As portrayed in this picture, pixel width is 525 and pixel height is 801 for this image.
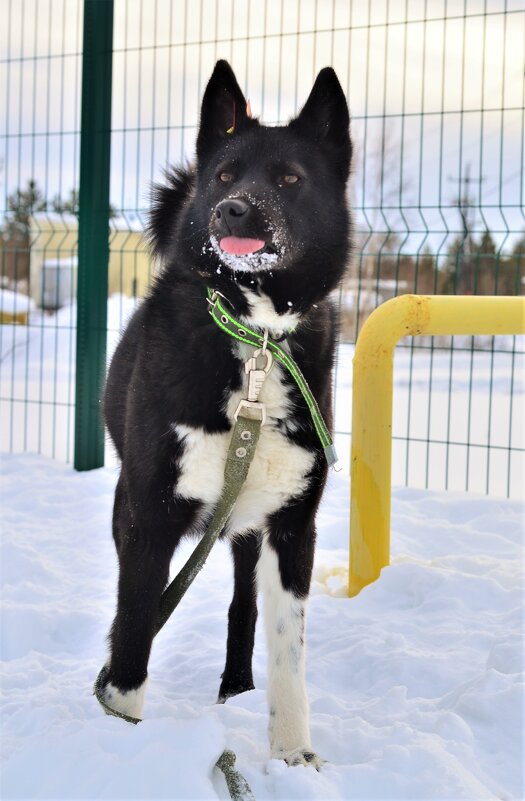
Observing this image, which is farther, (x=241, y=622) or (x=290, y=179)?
(x=241, y=622)

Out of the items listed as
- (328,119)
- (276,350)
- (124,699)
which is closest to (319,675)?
(124,699)

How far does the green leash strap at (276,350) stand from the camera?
215 centimetres

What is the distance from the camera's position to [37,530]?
163 inches

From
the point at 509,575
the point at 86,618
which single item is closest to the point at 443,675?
the point at 509,575

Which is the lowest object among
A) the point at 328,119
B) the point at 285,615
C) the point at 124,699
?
the point at 124,699

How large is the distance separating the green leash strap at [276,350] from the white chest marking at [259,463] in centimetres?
3

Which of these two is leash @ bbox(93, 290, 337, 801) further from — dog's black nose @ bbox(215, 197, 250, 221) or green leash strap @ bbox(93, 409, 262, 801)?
dog's black nose @ bbox(215, 197, 250, 221)

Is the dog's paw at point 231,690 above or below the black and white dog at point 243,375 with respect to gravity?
below

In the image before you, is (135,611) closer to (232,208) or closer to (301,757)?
(301,757)

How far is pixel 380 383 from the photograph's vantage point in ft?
10.5

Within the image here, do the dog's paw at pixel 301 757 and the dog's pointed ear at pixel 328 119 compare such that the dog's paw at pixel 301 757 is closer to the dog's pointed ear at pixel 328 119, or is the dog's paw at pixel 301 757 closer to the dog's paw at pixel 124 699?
the dog's paw at pixel 124 699

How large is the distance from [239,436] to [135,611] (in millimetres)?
540

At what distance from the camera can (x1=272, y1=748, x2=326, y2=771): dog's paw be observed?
1.97m

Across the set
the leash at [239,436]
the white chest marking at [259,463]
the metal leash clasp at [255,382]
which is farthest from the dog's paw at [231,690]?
the metal leash clasp at [255,382]
